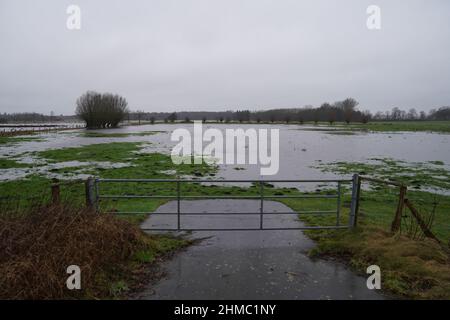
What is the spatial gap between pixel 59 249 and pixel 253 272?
3.18 metres

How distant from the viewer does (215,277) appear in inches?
189

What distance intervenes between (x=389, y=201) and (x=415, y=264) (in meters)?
7.86

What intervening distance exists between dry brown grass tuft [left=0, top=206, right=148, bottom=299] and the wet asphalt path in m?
0.87

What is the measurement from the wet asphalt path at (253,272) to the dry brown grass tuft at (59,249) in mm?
866

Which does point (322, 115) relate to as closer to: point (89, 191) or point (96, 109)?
point (96, 109)

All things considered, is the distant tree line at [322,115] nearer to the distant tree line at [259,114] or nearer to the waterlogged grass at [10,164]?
the distant tree line at [259,114]

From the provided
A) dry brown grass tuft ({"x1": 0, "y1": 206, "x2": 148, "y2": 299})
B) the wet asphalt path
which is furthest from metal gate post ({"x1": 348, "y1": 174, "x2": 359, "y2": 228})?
dry brown grass tuft ({"x1": 0, "y1": 206, "x2": 148, "y2": 299})

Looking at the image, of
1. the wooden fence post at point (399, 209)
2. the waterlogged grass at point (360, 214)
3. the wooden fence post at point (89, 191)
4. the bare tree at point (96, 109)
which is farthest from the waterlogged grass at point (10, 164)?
the bare tree at point (96, 109)

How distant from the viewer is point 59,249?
459 cm

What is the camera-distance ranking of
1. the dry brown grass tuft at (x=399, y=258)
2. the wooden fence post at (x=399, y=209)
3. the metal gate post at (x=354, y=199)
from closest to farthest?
the dry brown grass tuft at (x=399, y=258), the wooden fence post at (x=399, y=209), the metal gate post at (x=354, y=199)

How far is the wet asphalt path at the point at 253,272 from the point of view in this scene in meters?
4.34

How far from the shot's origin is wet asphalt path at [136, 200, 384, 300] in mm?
4336
